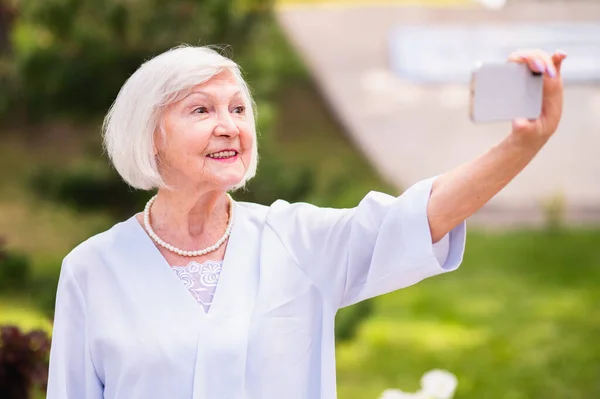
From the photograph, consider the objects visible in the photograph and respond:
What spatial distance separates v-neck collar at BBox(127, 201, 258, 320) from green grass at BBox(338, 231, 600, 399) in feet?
11.0

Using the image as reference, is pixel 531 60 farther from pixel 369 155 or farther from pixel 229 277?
pixel 369 155

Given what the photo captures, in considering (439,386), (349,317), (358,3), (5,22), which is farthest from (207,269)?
(5,22)

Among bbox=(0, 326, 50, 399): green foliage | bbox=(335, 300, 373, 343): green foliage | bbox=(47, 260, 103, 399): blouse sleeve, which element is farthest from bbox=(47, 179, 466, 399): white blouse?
bbox=(335, 300, 373, 343): green foliage

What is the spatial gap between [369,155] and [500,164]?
861 cm

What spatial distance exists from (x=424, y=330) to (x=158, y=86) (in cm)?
461

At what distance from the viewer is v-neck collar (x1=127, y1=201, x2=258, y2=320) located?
1.66 metres

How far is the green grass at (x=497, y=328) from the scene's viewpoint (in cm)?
509

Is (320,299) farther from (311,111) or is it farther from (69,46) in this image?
(311,111)

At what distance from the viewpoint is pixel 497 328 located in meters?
6.01

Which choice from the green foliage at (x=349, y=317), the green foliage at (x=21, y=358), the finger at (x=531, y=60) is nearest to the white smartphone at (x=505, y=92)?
the finger at (x=531, y=60)

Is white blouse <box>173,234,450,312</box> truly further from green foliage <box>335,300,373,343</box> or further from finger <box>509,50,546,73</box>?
green foliage <box>335,300,373,343</box>

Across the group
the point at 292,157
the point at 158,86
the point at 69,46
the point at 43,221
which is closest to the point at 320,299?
the point at 158,86

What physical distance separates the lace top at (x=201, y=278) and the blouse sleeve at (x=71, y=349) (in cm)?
18

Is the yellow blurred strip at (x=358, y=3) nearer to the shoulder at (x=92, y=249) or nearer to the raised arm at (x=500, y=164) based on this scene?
the shoulder at (x=92, y=249)
